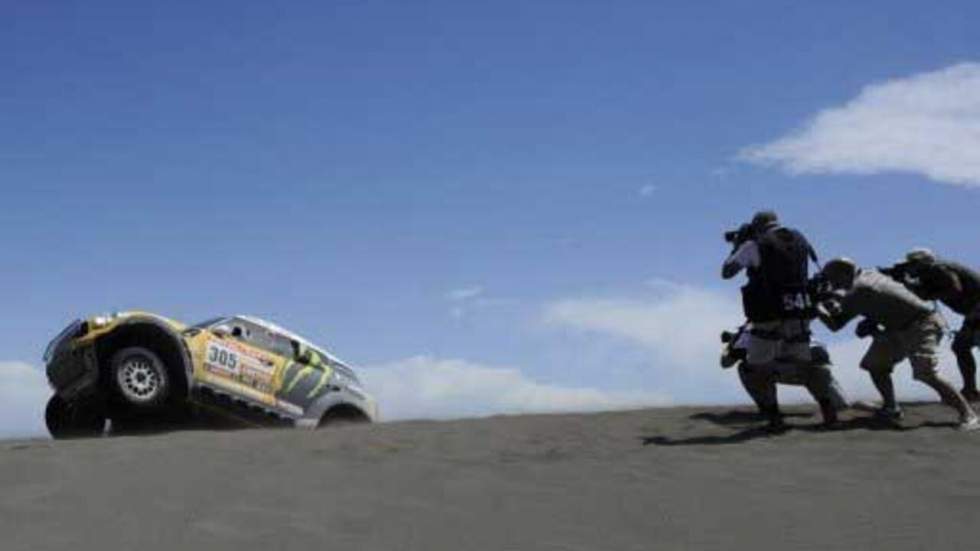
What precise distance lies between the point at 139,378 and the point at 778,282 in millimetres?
6743

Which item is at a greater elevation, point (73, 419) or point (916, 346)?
point (916, 346)

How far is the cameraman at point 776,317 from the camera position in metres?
9.73

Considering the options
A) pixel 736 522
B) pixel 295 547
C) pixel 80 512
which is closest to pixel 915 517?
pixel 736 522

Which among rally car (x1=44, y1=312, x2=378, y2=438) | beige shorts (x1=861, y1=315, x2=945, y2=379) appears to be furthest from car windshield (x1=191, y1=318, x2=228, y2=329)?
beige shorts (x1=861, y1=315, x2=945, y2=379)

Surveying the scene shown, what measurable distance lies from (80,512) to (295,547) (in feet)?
4.77

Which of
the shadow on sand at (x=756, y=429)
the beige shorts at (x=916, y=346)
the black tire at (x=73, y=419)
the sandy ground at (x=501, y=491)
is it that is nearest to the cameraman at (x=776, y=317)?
the shadow on sand at (x=756, y=429)

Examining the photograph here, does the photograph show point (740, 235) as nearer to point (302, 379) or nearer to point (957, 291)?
point (957, 291)

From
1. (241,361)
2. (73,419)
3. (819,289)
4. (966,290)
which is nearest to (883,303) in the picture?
(819,289)

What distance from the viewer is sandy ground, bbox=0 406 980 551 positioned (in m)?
6.30

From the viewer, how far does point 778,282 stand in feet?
32.0

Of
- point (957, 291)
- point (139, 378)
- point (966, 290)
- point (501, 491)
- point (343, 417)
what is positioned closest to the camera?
point (501, 491)

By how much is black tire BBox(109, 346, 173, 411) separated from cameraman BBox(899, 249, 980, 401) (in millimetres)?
7679

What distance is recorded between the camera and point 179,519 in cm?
653

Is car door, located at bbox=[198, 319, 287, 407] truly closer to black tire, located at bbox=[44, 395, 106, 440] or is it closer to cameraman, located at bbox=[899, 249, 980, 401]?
black tire, located at bbox=[44, 395, 106, 440]
